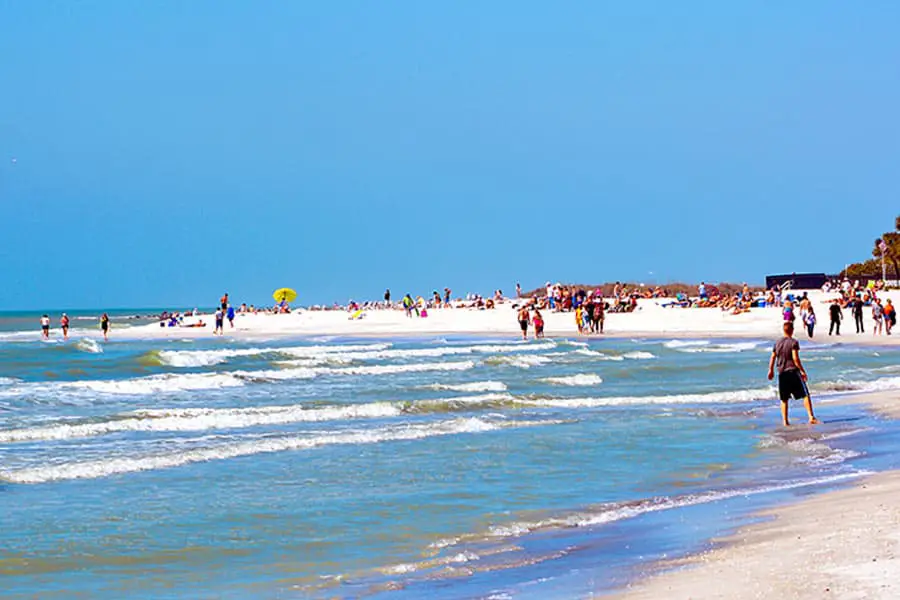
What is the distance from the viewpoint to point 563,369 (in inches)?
1244

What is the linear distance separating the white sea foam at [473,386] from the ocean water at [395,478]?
15 centimetres

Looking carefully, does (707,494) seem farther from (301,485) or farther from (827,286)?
(827,286)

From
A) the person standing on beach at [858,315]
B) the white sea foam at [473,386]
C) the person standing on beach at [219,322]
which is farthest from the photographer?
the person standing on beach at [219,322]

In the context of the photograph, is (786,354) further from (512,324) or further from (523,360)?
(512,324)

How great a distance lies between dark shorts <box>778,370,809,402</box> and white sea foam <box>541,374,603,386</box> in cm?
1056

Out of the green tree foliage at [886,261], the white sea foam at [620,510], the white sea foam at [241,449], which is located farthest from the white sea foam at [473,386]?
the green tree foliage at [886,261]

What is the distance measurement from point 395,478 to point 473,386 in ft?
42.5

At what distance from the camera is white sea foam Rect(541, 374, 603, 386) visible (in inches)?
1063

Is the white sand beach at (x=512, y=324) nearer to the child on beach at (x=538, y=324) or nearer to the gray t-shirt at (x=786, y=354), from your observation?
the child on beach at (x=538, y=324)

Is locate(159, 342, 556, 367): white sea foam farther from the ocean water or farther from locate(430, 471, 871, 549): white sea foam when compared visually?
locate(430, 471, 871, 549): white sea foam

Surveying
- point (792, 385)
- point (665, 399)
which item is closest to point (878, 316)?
point (665, 399)

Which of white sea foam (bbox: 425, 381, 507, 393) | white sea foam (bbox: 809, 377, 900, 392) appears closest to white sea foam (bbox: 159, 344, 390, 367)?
white sea foam (bbox: 425, 381, 507, 393)

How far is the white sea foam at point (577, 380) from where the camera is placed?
27.0m

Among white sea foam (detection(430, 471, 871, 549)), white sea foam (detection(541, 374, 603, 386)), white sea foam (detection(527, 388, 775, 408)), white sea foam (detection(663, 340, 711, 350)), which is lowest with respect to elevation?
white sea foam (detection(430, 471, 871, 549))
